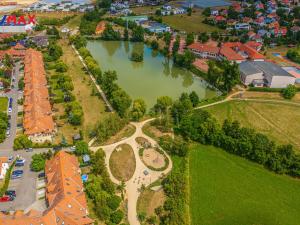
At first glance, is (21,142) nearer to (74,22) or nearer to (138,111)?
(138,111)

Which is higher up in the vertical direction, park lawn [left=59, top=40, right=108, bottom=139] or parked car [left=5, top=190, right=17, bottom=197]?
park lawn [left=59, top=40, right=108, bottom=139]

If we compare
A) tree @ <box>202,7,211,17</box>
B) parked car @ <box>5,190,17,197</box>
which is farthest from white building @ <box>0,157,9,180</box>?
tree @ <box>202,7,211,17</box>

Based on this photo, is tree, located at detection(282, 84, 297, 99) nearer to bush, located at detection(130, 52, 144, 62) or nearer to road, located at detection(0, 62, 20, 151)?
bush, located at detection(130, 52, 144, 62)

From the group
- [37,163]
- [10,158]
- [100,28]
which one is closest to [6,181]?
[37,163]

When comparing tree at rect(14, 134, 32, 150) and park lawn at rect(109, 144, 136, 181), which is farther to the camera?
tree at rect(14, 134, 32, 150)

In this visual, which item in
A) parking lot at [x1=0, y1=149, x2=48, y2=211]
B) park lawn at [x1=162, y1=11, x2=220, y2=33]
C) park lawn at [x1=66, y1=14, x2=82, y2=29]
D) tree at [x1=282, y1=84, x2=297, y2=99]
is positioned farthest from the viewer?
park lawn at [x1=66, y1=14, x2=82, y2=29]

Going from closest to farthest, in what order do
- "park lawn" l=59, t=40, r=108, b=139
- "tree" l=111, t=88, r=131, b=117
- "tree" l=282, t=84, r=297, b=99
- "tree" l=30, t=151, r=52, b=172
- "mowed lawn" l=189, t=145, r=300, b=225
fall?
"mowed lawn" l=189, t=145, r=300, b=225 → "tree" l=30, t=151, r=52, b=172 → "tree" l=111, t=88, r=131, b=117 → "park lawn" l=59, t=40, r=108, b=139 → "tree" l=282, t=84, r=297, b=99

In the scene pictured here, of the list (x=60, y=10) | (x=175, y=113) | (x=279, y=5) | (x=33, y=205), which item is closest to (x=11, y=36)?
(x=60, y=10)
